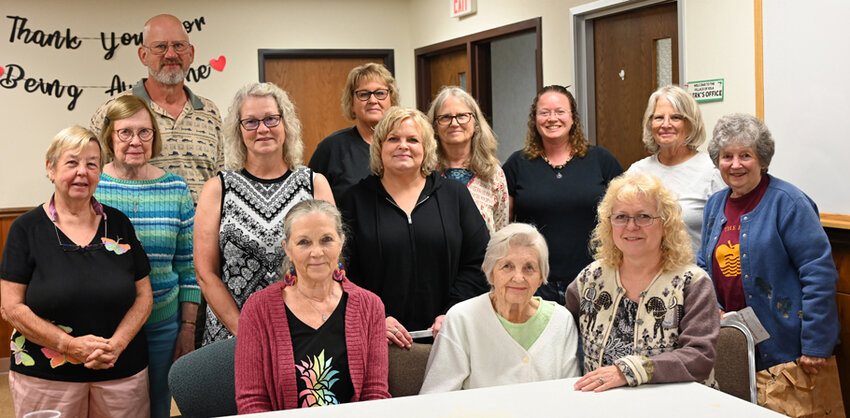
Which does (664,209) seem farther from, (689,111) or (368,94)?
(368,94)

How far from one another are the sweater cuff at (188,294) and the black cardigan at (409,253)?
637 millimetres

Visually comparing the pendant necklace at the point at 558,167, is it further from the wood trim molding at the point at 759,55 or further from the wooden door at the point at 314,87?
the wooden door at the point at 314,87

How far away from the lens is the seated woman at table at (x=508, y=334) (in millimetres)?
2086

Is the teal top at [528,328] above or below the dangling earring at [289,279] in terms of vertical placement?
below

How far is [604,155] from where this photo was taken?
3084mm

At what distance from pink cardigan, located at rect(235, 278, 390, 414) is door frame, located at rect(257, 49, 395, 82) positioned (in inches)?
171

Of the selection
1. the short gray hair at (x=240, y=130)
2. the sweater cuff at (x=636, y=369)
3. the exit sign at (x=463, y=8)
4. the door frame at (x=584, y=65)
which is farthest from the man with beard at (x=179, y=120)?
the exit sign at (x=463, y=8)

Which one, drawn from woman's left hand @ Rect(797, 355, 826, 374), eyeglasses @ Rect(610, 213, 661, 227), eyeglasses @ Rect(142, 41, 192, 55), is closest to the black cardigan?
eyeglasses @ Rect(610, 213, 661, 227)

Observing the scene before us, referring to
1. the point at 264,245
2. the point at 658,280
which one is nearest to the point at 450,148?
the point at 264,245

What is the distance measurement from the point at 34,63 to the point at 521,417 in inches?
201

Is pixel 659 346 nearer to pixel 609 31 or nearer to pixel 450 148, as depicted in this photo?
pixel 450 148

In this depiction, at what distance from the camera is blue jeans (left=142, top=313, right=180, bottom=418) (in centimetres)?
264


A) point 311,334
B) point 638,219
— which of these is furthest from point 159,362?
point 638,219

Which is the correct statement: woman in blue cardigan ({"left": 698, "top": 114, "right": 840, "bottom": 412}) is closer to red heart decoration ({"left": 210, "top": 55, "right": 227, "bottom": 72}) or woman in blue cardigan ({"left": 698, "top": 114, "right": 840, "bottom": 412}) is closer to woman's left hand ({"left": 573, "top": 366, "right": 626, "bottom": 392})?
woman's left hand ({"left": 573, "top": 366, "right": 626, "bottom": 392})
